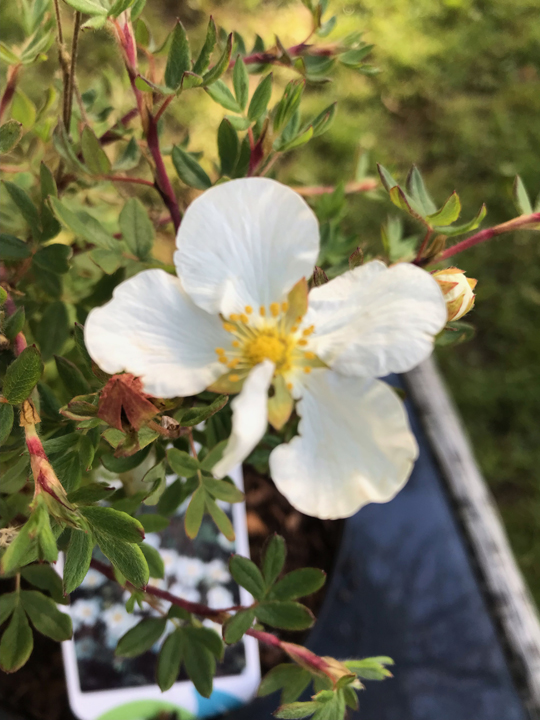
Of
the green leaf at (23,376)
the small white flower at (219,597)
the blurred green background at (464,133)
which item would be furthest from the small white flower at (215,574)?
the blurred green background at (464,133)

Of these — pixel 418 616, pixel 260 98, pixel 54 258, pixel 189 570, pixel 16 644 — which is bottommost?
pixel 418 616

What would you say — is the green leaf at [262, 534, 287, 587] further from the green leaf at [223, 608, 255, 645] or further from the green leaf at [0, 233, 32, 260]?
the green leaf at [0, 233, 32, 260]

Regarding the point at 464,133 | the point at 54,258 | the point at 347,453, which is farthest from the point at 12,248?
the point at 464,133

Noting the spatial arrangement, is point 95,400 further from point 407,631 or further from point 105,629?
point 407,631

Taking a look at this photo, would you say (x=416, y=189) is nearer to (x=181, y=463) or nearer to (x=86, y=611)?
(x=181, y=463)

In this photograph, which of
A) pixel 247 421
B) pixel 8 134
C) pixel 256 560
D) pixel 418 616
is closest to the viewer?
pixel 247 421

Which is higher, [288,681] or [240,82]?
[240,82]
